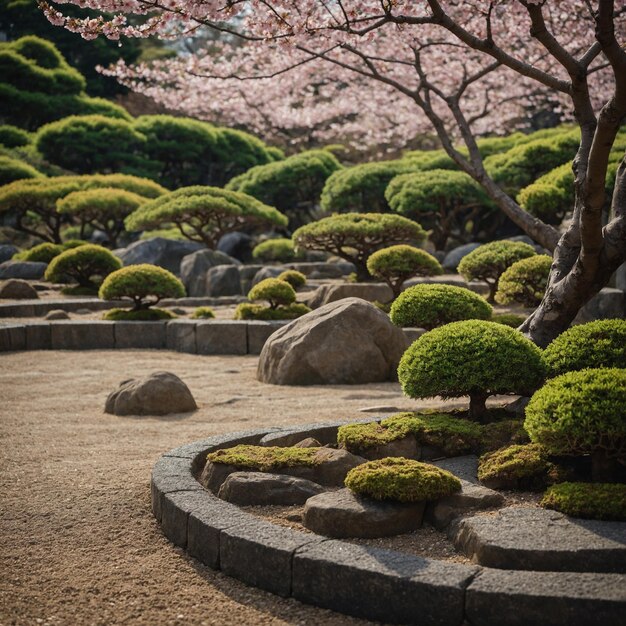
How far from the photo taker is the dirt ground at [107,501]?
10.4 feet

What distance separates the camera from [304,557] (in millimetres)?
3227

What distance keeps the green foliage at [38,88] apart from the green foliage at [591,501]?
2956 cm

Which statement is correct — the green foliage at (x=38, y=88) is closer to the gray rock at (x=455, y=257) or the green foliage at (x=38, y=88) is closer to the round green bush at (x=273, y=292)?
the gray rock at (x=455, y=257)

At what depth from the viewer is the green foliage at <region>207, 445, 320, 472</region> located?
14.8ft

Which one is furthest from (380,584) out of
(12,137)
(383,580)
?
(12,137)

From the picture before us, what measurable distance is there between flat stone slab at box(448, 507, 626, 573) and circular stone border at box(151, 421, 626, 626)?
21 centimetres

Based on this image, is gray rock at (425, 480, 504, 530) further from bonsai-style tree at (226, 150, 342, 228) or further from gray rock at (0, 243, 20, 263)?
bonsai-style tree at (226, 150, 342, 228)

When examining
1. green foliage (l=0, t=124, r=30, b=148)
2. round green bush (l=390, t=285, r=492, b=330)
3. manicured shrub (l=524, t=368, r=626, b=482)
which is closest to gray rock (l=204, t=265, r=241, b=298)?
round green bush (l=390, t=285, r=492, b=330)

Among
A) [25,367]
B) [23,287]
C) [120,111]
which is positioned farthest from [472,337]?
[120,111]

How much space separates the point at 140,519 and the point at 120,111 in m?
29.2

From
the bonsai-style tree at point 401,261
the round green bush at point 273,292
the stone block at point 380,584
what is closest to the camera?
the stone block at point 380,584

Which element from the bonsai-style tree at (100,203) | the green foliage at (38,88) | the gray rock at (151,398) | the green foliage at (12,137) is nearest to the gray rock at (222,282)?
the bonsai-style tree at (100,203)

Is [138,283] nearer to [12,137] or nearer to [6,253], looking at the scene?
[6,253]

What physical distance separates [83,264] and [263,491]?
43.4ft
